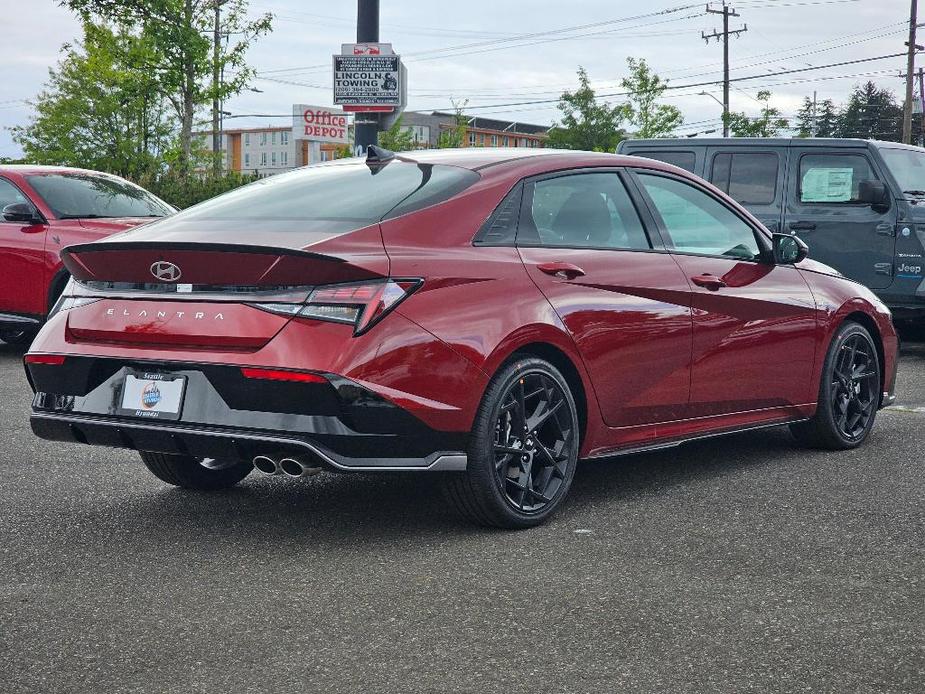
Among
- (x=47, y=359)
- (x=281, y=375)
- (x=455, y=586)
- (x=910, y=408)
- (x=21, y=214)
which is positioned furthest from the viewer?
(x=21, y=214)

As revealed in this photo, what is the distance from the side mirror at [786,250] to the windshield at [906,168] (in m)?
5.54

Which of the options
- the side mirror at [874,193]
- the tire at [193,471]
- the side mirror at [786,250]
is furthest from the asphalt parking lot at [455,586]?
the side mirror at [874,193]

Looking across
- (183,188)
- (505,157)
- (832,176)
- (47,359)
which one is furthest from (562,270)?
(183,188)

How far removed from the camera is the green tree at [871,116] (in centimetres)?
10712

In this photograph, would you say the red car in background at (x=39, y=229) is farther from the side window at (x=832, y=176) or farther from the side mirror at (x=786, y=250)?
the side mirror at (x=786, y=250)

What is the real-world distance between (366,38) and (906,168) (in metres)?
5.64

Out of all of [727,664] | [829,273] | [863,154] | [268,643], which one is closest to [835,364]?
[829,273]

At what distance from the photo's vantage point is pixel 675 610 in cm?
399

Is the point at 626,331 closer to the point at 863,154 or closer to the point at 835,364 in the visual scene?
the point at 835,364

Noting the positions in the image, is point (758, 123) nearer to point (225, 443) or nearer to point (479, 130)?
point (225, 443)

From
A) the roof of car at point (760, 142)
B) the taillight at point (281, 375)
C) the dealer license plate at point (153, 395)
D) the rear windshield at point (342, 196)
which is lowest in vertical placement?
the dealer license plate at point (153, 395)

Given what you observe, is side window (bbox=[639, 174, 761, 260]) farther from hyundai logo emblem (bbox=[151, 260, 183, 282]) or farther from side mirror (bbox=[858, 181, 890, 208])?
side mirror (bbox=[858, 181, 890, 208])

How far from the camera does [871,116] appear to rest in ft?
365

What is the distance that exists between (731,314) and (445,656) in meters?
3.03
